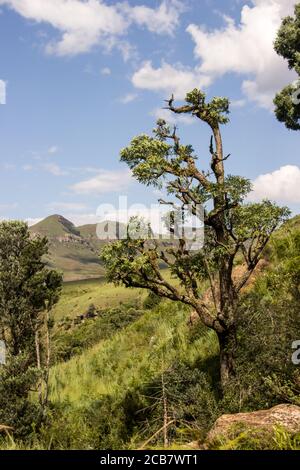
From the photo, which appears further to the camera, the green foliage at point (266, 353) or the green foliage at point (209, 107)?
the green foliage at point (209, 107)

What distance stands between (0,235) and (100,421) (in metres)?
10.5

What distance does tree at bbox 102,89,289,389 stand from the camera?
12.2 meters

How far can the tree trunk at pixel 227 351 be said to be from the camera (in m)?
12.4

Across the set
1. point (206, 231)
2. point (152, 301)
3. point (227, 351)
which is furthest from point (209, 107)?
point (152, 301)

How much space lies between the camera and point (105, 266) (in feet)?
42.1

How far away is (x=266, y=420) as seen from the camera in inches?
199

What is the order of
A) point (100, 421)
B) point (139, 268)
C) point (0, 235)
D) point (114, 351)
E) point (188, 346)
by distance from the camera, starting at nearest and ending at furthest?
point (139, 268) < point (100, 421) < point (188, 346) < point (0, 235) < point (114, 351)

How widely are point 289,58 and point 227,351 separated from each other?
19.1 metres

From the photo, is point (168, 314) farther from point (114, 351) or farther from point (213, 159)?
point (213, 159)
